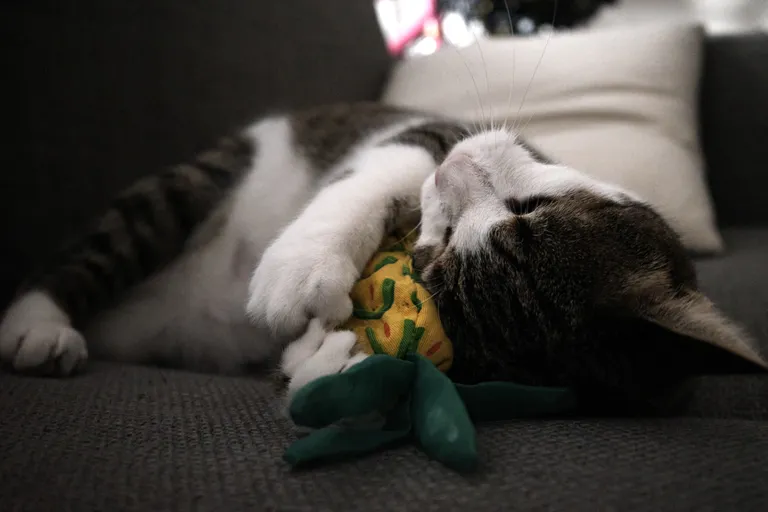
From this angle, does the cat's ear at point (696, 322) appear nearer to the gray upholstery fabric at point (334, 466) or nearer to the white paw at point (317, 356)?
the gray upholstery fabric at point (334, 466)

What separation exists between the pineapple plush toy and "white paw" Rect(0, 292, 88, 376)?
0.41 metres

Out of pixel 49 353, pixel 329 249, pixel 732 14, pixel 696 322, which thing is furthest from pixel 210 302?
pixel 732 14

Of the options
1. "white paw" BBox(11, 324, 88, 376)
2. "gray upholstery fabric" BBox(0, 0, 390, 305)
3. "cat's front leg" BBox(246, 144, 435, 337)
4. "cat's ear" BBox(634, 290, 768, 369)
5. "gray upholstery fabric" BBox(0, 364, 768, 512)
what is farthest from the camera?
"gray upholstery fabric" BBox(0, 0, 390, 305)

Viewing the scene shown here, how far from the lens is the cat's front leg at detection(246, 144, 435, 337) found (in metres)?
0.63

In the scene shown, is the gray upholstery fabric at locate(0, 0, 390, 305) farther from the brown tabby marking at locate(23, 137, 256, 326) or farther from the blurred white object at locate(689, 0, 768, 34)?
the blurred white object at locate(689, 0, 768, 34)

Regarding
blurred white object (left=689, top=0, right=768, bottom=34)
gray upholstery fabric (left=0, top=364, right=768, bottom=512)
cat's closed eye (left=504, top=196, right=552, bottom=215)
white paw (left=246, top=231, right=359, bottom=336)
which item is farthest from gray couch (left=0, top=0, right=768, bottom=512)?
blurred white object (left=689, top=0, right=768, bottom=34)

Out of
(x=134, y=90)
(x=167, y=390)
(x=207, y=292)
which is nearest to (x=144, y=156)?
(x=134, y=90)

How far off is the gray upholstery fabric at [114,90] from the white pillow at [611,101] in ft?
1.56

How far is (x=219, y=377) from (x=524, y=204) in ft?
1.73

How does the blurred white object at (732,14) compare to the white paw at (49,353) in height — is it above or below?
above

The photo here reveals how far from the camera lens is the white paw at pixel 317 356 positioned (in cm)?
59

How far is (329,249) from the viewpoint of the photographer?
2.25ft

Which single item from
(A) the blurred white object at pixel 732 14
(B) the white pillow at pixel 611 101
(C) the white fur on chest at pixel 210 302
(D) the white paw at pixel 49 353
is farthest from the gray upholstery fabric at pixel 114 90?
(A) the blurred white object at pixel 732 14

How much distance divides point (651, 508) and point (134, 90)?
1176 mm
